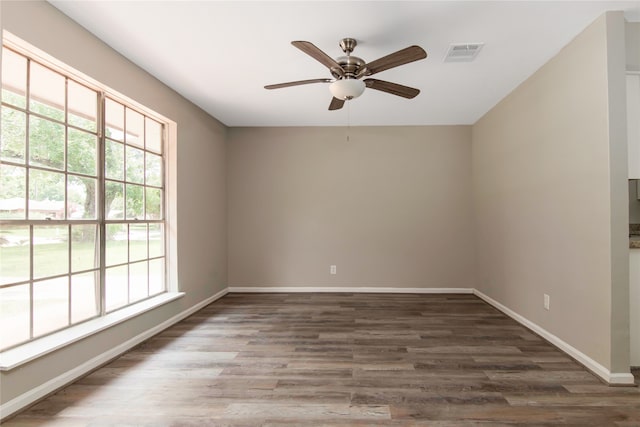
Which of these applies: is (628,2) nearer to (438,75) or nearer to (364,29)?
(438,75)

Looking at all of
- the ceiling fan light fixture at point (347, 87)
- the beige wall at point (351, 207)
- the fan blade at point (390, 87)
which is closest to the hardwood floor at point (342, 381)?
the beige wall at point (351, 207)

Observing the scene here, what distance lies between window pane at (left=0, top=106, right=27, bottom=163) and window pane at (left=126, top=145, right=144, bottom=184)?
96cm

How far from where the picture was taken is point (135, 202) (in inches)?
120

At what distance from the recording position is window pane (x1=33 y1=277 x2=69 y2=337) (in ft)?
6.83

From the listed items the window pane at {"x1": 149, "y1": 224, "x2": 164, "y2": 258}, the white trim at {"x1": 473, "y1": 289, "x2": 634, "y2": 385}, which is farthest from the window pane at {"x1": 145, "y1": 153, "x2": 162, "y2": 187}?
the white trim at {"x1": 473, "y1": 289, "x2": 634, "y2": 385}

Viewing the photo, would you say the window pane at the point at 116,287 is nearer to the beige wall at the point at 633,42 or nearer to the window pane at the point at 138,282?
the window pane at the point at 138,282

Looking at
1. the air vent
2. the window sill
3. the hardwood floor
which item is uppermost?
the air vent

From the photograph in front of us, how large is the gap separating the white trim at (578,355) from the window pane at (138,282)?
3875mm

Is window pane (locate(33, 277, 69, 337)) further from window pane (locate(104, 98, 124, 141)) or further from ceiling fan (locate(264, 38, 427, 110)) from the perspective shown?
ceiling fan (locate(264, 38, 427, 110))

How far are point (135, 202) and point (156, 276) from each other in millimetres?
846

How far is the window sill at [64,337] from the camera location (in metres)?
1.82

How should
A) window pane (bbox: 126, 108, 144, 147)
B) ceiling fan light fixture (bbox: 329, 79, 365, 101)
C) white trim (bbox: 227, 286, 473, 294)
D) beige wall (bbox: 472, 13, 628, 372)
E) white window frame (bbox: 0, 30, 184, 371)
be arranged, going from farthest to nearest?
white trim (bbox: 227, 286, 473, 294)
window pane (bbox: 126, 108, 144, 147)
ceiling fan light fixture (bbox: 329, 79, 365, 101)
beige wall (bbox: 472, 13, 628, 372)
white window frame (bbox: 0, 30, 184, 371)

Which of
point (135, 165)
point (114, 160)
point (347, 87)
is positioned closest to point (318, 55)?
point (347, 87)

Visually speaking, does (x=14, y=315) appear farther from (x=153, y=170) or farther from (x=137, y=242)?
(x=153, y=170)
